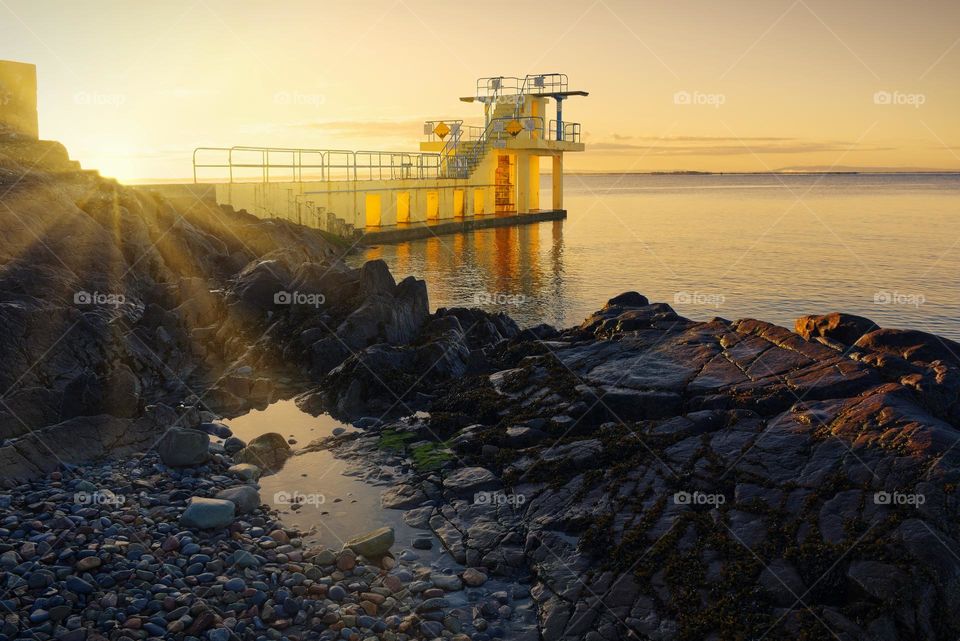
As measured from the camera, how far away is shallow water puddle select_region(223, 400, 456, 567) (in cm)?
872

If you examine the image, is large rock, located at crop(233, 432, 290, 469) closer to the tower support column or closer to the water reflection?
the water reflection

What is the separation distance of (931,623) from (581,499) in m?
3.63

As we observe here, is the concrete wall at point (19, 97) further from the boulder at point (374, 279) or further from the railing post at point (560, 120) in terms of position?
the railing post at point (560, 120)

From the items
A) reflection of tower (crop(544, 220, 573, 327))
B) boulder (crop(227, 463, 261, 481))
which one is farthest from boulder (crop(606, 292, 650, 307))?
boulder (crop(227, 463, 261, 481))

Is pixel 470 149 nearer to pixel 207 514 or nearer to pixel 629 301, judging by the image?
pixel 629 301

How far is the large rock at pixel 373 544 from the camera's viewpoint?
323 inches

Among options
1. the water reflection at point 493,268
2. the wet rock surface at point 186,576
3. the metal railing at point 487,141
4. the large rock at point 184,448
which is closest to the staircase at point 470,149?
the metal railing at point 487,141

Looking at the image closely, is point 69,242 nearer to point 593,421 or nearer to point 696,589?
point 593,421

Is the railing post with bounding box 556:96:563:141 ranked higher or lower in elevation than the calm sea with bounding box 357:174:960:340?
higher

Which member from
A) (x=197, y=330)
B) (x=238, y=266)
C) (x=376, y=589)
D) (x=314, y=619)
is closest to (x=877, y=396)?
(x=376, y=589)

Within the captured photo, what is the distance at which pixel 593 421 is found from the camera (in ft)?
35.6

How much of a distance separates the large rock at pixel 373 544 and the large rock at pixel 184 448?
10.2ft

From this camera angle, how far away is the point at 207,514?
8.52 m

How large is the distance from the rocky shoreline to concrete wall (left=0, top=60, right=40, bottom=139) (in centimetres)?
700
